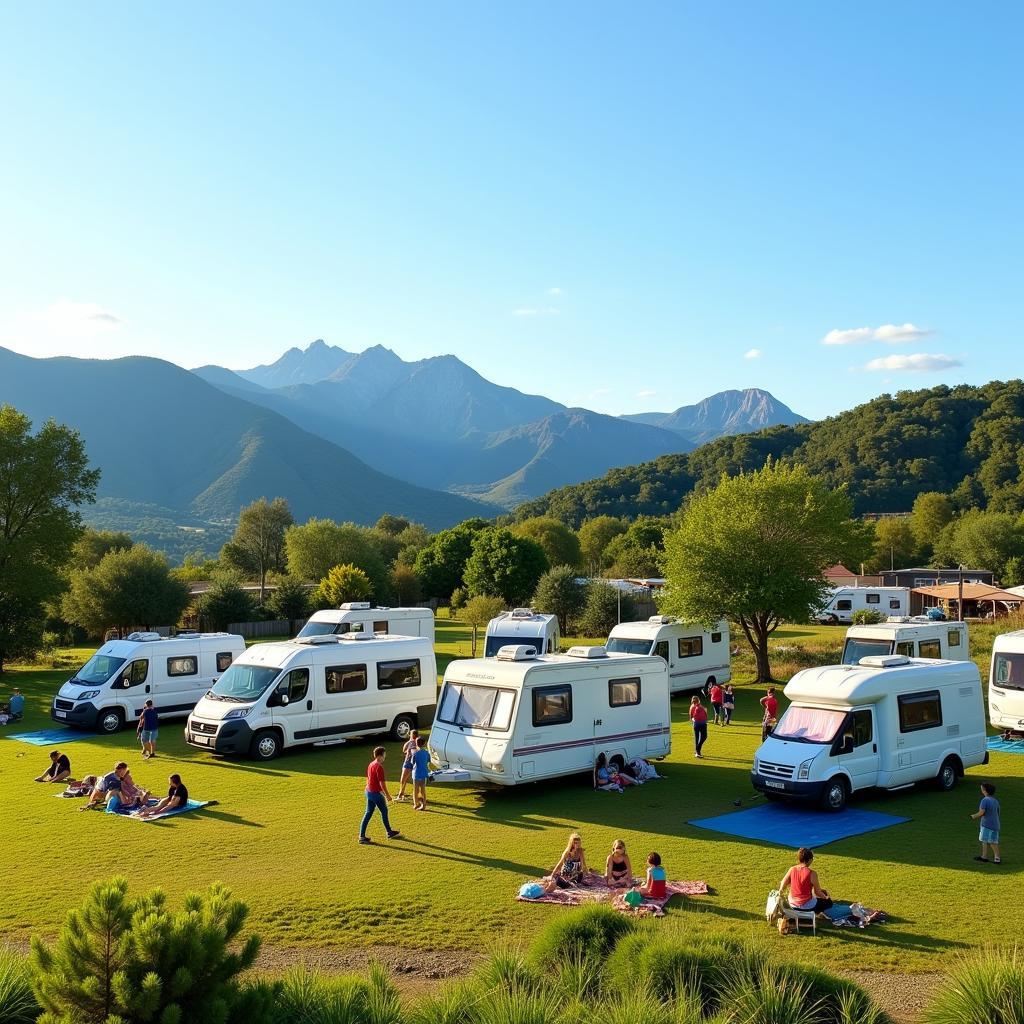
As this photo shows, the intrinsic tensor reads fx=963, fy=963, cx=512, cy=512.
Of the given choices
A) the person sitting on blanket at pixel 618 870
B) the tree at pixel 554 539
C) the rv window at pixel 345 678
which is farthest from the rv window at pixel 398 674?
the tree at pixel 554 539

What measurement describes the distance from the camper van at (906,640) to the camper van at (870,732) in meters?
9.25

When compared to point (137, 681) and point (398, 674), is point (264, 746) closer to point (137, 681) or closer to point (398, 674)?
point (398, 674)

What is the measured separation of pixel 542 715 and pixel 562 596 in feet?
126

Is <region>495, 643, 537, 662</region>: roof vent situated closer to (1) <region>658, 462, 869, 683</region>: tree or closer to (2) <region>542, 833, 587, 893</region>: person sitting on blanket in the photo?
(2) <region>542, 833, 587, 893</region>: person sitting on blanket

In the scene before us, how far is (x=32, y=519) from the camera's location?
1571 inches

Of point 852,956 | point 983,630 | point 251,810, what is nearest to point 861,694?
point 852,956

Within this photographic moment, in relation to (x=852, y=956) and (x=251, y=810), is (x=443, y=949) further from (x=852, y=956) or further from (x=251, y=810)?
(x=251, y=810)

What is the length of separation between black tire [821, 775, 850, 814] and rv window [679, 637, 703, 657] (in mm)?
14431

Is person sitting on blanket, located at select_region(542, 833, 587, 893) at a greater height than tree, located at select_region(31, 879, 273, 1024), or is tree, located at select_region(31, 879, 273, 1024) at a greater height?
tree, located at select_region(31, 879, 273, 1024)

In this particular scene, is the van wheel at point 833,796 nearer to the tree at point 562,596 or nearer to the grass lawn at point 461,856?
the grass lawn at point 461,856

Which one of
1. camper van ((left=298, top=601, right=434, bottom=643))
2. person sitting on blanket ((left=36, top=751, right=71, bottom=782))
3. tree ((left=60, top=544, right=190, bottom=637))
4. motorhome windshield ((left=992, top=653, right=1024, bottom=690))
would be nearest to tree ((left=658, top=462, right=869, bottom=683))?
camper van ((left=298, top=601, right=434, bottom=643))

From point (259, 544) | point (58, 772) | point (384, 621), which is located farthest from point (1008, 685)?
point (259, 544)

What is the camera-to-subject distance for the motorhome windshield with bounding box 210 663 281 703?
21.0 metres

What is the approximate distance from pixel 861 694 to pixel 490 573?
1888 inches
